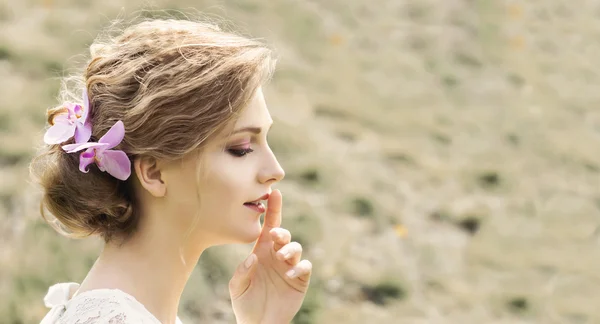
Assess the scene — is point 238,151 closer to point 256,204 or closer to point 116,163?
point 256,204

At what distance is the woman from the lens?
254 centimetres

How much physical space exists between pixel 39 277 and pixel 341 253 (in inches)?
75.3

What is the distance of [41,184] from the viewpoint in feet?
9.01

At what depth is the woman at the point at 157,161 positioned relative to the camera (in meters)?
2.54

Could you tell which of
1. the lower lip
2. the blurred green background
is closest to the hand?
the lower lip

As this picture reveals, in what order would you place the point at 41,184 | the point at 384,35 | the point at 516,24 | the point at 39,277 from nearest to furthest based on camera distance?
the point at 41,184 < the point at 39,277 < the point at 384,35 < the point at 516,24

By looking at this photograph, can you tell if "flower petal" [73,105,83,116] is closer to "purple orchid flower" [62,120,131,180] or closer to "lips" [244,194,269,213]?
"purple orchid flower" [62,120,131,180]

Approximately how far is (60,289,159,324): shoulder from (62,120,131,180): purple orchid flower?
33 cm

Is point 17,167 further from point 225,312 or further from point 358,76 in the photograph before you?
point 358,76

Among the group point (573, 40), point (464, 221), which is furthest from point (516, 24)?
point (464, 221)

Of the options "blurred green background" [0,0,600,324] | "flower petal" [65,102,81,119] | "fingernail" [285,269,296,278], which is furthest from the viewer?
"blurred green background" [0,0,600,324]

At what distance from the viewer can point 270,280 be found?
2.95 meters

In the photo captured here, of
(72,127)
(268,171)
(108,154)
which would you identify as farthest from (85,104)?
(268,171)

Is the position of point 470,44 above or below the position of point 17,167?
above
